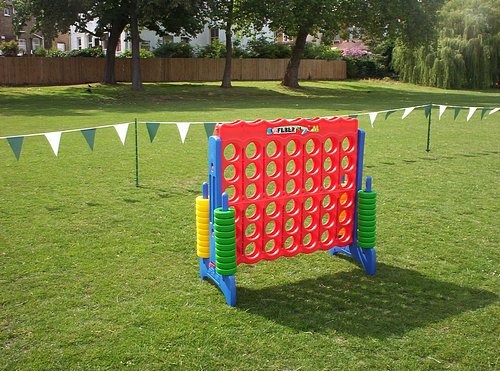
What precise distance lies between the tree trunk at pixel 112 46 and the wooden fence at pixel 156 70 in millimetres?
4631

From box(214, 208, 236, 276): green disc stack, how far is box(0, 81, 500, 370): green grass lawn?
33 cm

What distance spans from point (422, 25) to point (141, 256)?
105ft

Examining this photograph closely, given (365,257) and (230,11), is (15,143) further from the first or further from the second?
(230,11)

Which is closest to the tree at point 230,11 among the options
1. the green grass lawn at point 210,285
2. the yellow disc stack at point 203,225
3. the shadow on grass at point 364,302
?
the green grass lawn at point 210,285

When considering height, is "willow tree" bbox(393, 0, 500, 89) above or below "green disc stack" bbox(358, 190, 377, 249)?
above

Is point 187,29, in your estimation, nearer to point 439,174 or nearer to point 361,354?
point 439,174

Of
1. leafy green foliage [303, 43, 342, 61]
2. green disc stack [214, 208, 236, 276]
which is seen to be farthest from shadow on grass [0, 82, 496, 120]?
green disc stack [214, 208, 236, 276]

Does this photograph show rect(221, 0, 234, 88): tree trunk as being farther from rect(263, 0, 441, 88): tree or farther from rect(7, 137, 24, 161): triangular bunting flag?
rect(7, 137, 24, 161): triangular bunting flag

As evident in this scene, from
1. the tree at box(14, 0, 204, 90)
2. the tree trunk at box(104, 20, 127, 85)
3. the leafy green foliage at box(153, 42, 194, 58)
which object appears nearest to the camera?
the tree at box(14, 0, 204, 90)

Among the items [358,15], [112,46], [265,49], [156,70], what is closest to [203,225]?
[358,15]

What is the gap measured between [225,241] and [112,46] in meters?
34.4

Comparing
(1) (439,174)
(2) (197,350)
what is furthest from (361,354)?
(1) (439,174)

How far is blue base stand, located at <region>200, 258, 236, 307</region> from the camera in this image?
5020mm

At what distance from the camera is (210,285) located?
548cm
